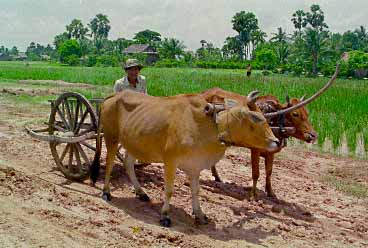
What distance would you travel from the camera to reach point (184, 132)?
19.0 ft

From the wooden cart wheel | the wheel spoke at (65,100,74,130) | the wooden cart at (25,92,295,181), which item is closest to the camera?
the wooden cart at (25,92,295,181)

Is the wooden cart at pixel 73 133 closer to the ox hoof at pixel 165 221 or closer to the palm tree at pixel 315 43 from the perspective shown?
the ox hoof at pixel 165 221

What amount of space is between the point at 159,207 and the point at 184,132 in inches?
54.1

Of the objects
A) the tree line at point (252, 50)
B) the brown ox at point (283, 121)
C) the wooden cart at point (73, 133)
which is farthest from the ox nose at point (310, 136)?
the tree line at point (252, 50)

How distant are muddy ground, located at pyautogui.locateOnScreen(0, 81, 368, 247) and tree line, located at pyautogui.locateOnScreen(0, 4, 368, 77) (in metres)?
47.4

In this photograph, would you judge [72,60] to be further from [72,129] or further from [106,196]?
[106,196]

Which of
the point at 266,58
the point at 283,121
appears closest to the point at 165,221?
the point at 283,121

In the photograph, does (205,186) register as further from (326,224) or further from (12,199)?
(12,199)

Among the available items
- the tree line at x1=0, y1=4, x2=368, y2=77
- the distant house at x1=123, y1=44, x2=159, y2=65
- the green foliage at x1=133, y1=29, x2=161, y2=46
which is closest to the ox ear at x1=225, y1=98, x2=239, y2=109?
the tree line at x1=0, y1=4, x2=368, y2=77

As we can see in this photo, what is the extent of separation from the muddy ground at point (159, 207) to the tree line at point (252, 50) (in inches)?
1865

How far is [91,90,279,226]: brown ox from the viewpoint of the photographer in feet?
18.0

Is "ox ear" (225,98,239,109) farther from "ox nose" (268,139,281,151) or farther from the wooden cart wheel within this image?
the wooden cart wheel

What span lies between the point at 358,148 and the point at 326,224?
6.38m

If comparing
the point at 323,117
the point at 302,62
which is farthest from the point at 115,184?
the point at 302,62
